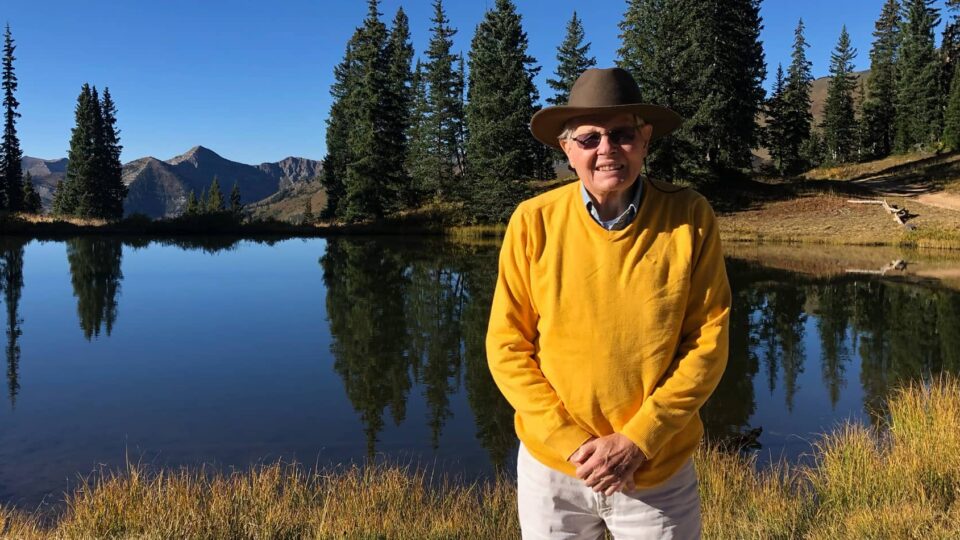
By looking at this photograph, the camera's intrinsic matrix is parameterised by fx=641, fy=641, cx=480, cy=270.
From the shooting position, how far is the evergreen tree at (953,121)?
160ft

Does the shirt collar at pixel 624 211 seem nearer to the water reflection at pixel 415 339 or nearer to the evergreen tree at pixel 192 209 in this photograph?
the water reflection at pixel 415 339

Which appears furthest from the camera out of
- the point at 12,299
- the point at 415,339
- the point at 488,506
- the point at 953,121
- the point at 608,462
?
the point at 953,121

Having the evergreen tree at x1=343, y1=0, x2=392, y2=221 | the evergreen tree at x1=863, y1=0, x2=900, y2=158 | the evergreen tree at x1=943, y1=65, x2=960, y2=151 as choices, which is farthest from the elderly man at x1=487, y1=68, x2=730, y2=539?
the evergreen tree at x1=863, y1=0, x2=900, y2=158

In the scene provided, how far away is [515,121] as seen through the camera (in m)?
40.5

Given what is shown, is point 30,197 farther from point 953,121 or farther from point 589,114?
point 953,121

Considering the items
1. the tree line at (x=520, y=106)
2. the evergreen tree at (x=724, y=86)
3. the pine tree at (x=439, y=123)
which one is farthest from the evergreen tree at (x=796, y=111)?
the pine tree at (x=439, y=123)

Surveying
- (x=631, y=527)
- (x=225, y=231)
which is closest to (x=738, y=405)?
(x=631, y=527)

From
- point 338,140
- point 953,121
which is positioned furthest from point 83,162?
point 953,121

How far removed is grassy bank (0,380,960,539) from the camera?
160 inches

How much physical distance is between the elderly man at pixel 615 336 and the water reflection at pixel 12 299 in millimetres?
9584

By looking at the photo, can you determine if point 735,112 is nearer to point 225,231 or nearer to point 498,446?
point 225,231

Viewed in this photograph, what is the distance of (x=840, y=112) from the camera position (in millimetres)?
64000

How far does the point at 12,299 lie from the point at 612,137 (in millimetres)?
20477

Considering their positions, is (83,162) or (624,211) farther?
(83,162)
